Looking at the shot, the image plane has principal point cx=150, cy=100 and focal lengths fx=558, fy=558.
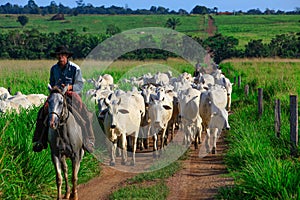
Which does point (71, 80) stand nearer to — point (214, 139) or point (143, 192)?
point (143, 192)

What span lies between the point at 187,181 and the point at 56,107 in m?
3.26

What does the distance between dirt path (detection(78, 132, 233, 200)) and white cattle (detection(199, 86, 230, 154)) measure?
3.00 feet

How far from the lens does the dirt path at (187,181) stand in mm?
9414

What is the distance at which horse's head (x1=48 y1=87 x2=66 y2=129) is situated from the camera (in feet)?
26.6

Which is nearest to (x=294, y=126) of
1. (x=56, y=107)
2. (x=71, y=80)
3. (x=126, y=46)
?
(x=71, y=80)

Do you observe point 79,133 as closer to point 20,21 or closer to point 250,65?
point 250,65

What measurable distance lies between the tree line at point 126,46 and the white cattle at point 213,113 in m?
11.9

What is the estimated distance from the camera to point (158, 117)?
13172 millimetres

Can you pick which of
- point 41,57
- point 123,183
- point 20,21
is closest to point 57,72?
point 123,183

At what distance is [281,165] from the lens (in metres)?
8.26

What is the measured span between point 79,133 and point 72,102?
1.80ft

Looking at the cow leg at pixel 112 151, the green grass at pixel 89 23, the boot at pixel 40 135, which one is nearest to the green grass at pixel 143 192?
the boot at pixel 40 135

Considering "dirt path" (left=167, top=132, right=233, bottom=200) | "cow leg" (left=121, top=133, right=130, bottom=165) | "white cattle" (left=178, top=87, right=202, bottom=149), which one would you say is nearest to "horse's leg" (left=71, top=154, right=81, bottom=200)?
"dirt path" (left=167, top=132, right=233, bottom=200)

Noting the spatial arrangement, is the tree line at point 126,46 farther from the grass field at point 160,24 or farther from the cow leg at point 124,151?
the grass field at point 160,24
